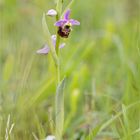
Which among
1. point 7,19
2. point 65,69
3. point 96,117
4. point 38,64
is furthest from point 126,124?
point 7,19

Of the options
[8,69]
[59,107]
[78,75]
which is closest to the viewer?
[59,107]

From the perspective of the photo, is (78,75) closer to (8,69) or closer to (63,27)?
(8,69)

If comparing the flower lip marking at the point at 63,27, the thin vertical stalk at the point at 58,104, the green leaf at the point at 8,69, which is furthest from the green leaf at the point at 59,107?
the green leaf at the point at 8,69

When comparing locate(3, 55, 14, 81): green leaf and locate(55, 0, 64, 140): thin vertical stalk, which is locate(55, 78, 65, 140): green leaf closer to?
locate(55, 0, 64, 140): thin vertical stalk

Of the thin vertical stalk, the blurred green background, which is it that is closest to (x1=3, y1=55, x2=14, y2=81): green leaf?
the blurred green background

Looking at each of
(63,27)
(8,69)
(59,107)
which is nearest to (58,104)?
(59,107)

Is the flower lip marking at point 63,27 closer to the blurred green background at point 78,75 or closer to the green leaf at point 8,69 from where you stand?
the blurred green background at point 78,75

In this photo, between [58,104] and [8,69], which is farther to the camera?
[8,69]

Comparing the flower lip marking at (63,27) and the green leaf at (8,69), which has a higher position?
the flower lip marking at (63,27)

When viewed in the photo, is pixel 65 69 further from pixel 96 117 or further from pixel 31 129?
pixel 31 129
